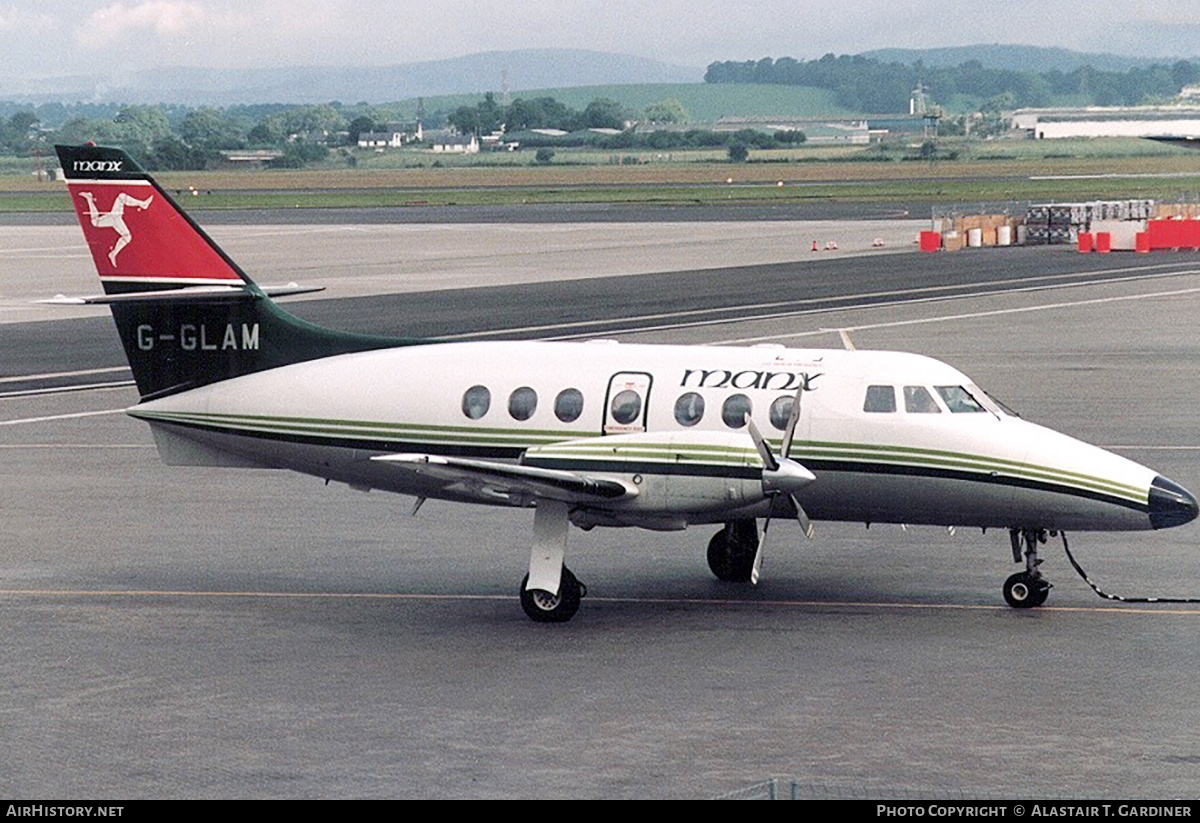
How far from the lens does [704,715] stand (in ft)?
59.7

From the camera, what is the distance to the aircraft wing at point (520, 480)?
20.6 m

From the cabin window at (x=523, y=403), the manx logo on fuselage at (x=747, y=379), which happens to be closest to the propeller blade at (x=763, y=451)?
the manx logo on fuselage at (x=747, y=379)

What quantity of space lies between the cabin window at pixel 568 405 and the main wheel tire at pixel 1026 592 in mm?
5409

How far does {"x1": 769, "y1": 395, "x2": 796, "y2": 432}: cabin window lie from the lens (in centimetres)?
2233

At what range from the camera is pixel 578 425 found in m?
22.9

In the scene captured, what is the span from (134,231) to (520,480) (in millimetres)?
7207

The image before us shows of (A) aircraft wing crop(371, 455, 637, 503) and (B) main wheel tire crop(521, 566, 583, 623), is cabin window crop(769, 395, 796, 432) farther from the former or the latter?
(B) main wheel tire crop(521, 566, 583, 623)

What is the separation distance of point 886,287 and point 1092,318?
41.0 ft

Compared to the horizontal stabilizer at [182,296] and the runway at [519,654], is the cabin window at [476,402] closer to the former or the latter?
the runway at [519,654]

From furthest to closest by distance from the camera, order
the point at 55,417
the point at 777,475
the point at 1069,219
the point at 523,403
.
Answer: the point at 1069,219 < the point at 55,417 < the point at 523,403 < the point at 777,475

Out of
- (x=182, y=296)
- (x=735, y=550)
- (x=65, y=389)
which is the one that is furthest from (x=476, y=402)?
(x=65, y=389)

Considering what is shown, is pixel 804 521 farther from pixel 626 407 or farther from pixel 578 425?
pixel 578 425

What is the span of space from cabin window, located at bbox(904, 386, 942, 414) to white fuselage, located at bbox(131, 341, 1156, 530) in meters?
0.03

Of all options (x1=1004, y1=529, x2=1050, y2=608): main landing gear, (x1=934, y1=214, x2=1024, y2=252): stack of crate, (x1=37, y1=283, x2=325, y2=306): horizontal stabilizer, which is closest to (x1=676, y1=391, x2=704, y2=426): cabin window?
(x1=1004, y1=529, x2=1050, y2=608): main landing gear
